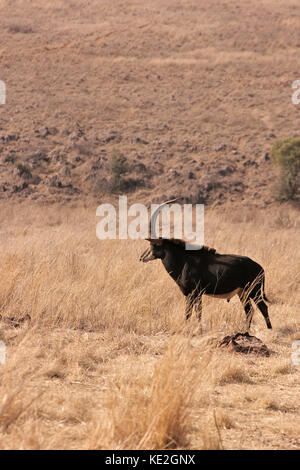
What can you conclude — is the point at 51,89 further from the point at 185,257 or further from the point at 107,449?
the point at 107,449

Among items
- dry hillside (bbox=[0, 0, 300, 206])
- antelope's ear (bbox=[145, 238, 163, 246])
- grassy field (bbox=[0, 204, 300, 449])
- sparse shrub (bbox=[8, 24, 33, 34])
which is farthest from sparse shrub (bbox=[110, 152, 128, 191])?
sparse shrub (bbox=[8, 24, 33, 34])

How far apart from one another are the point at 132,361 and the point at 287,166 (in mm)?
20780

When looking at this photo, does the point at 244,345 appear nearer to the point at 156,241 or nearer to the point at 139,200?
the point at 156,241

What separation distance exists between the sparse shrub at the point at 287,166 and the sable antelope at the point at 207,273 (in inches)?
707

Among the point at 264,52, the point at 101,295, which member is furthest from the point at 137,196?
the point at 264,52

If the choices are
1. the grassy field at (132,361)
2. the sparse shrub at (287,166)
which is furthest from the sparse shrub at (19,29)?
the grassy field at (132,361)

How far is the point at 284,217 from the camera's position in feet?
64.2

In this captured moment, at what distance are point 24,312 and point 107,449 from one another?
386 cm

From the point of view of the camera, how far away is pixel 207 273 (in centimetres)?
602

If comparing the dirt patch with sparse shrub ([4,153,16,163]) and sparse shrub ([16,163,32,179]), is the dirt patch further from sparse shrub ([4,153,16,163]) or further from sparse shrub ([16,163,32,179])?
sparse shrub ([4,153,16,163])

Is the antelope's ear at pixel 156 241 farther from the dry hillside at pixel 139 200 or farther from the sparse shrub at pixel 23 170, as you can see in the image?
the sparse shrub at pixel 23 170

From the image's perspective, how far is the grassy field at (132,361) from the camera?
302cm

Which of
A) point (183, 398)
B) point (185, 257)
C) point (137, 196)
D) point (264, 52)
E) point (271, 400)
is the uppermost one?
point (264, 52)

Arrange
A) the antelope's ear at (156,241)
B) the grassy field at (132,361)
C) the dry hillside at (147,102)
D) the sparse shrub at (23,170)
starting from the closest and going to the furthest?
the grassy field at (132,361) < the antelope's ear at (156,241) < the sparse shrub at (23,170) < the dry hillside at (147,102)
